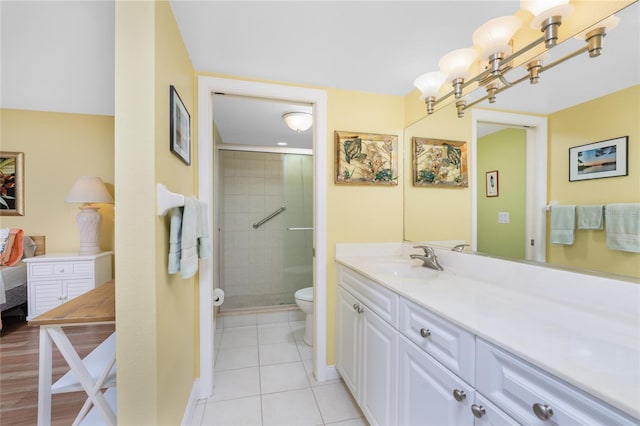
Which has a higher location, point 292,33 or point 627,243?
point 292,33

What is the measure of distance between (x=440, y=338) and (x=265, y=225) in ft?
9.48

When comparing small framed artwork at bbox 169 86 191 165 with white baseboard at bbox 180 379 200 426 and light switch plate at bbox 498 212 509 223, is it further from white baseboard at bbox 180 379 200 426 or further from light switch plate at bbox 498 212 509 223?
light switch plate at bbox 498 212 509 223

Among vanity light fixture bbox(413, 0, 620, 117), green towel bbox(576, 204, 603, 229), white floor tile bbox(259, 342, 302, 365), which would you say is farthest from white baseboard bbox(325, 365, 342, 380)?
vanity light fixture bbox(413, 0, 620, 117)

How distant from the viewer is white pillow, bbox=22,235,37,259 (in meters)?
2.68

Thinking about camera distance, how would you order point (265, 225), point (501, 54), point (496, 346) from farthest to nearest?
point (265, 225), point (501, 54), point (496, 346)

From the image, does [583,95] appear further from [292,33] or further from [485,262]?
[292,33]

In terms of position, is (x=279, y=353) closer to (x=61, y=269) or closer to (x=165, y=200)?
(x=165, y=200)

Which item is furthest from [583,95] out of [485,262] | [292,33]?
[292,33]

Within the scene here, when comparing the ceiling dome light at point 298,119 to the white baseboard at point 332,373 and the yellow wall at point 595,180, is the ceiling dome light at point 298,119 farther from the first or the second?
the white baseboard at point 332,373

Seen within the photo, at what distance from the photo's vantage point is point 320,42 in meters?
1.39

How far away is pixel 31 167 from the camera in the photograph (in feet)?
9.25

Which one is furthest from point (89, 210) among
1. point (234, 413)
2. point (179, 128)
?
point (234, 413)

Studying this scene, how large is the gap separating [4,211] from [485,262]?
4.45 m

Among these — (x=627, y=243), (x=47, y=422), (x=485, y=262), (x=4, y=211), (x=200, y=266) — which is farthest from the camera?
(x=4, y=211)
